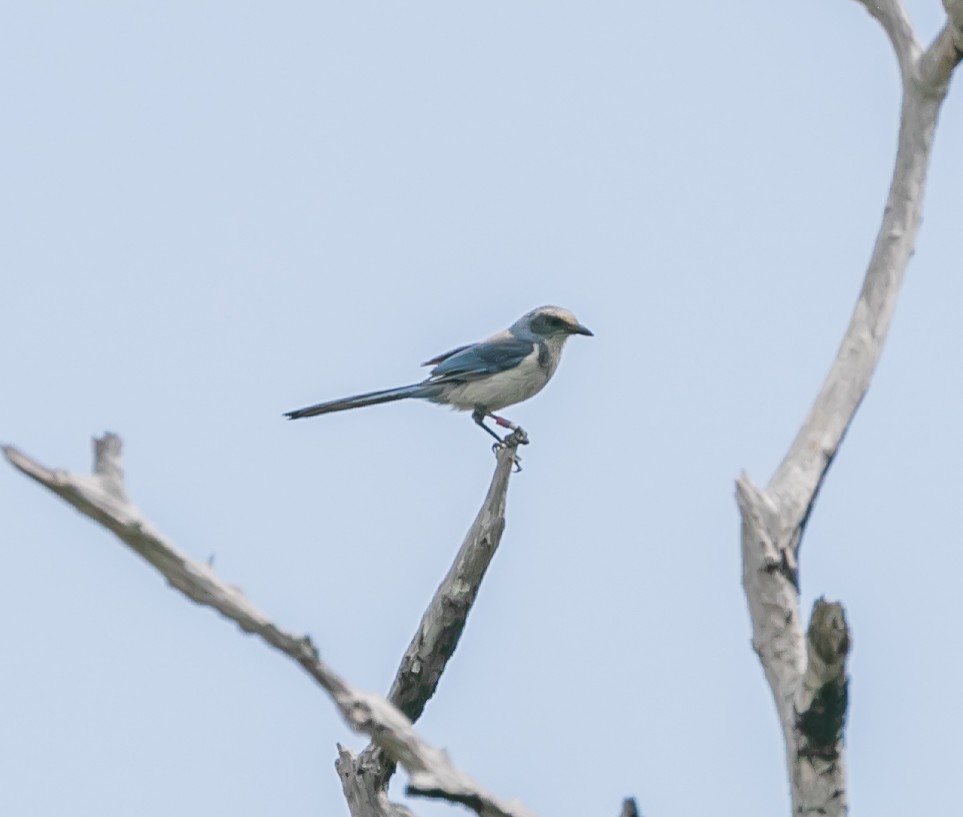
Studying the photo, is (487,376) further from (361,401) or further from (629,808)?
(629,808)

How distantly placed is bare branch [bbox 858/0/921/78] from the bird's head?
4851 millimetres

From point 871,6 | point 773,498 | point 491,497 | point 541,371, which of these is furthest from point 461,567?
point 541,371

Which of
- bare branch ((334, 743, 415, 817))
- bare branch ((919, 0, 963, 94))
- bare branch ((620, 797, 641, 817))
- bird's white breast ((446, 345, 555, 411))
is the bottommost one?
bare branch ((620, 797, 641, 817))

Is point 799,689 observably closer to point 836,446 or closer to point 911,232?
point 836,446

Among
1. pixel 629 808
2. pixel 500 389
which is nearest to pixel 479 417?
pixel 500 389

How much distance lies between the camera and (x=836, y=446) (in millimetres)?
8328

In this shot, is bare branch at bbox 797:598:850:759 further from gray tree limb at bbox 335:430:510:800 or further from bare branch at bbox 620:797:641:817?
gray tree limb at bbox 335:430:510:800

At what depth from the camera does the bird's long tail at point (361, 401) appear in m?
12.7

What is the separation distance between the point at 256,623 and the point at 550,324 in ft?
24.7

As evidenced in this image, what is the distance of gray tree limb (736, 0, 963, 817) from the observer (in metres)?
7.58

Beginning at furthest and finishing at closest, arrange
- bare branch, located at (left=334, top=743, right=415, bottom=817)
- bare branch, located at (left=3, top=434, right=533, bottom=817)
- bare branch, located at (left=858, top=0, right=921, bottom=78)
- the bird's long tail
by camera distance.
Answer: the bird's long tail < bare branch, located at (left=858, top=0, right=921, bottom=78) < bare branch, located at (left=334, top=743, right=415, bottom=817) < bare branch, located at (left=3, top=434, right=533, bottom=817)

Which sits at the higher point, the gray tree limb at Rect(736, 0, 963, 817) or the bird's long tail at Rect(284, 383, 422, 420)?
the bird's long tail at Rect(284, 383, 422, 420)

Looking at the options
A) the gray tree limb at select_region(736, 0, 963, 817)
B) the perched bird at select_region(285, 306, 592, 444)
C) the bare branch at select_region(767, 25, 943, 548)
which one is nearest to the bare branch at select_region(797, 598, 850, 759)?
the gray tree limb at select_region(736, 0, 963, 817)

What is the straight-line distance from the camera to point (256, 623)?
707cm
